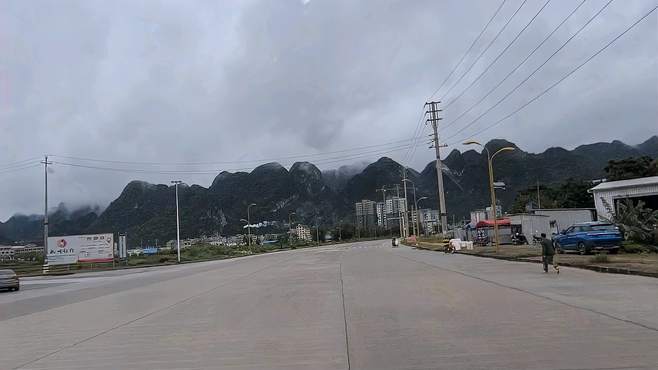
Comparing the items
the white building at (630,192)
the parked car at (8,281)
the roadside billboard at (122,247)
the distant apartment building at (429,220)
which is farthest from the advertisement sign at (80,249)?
the distant apartment building at (429,220)

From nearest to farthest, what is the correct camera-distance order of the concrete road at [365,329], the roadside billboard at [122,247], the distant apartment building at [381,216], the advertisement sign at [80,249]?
1. the concrete road at [365,329]
2. the advertisement sign at [80,249]
3. the roadside billboard at [122,247]
4. the distant apartment building at [381,216]

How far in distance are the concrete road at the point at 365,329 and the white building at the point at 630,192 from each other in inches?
1301

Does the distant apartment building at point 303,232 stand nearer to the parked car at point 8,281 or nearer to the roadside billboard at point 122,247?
the roadside billboard at point 122,247

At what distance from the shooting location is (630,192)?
48.4m

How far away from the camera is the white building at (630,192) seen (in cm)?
4681

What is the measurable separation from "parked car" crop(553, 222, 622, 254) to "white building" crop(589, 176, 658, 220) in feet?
53.7

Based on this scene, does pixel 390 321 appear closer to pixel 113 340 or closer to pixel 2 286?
pixel 113 340

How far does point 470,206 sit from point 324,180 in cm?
6310

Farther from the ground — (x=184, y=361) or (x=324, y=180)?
(x=324, y=180)

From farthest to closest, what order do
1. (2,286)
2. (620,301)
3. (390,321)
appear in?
(2,286), (620,301), (390,321)

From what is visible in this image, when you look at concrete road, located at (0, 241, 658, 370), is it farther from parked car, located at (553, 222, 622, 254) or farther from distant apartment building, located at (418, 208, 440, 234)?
distant apartment building, located at (418, 208, 440, 234)

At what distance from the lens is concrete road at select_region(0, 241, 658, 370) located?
25.7 feet

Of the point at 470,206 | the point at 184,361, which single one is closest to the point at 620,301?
the point at 184,361

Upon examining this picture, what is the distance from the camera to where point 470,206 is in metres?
146
